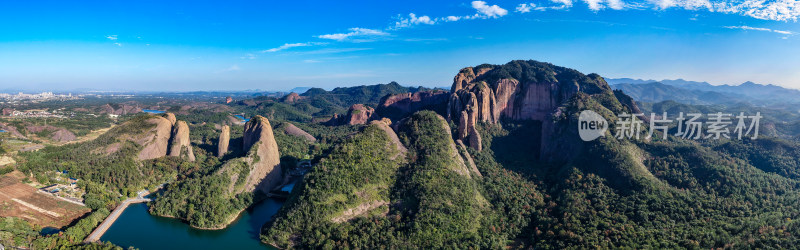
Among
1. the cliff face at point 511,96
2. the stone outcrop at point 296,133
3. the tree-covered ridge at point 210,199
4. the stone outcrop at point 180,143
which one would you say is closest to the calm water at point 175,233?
the tree-covered ridge at point 210,199

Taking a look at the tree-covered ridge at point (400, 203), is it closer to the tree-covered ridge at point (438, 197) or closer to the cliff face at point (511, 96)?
the tree-covered ridge at point (438, 197)

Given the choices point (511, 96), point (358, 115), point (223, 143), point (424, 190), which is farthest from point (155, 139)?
point (511, 96)

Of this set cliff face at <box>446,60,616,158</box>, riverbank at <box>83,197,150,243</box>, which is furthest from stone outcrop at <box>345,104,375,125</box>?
riverbank at <box>83,197,150,243</box>

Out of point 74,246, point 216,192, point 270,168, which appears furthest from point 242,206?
point 74,246

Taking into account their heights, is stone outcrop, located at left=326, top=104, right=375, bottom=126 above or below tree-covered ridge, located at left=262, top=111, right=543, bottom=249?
above

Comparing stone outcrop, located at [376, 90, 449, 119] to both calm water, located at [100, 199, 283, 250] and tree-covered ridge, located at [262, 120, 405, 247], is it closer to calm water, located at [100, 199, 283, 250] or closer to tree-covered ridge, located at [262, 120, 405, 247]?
tree-covered ridge, located at [262, 120, 405, 247]

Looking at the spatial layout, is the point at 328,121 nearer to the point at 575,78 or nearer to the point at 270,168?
the point at 270,168
